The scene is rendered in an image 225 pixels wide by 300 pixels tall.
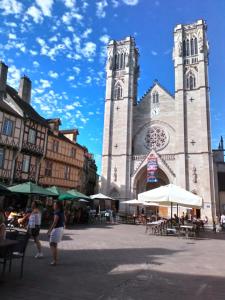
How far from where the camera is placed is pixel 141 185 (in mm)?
39688

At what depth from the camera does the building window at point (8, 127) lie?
22797 mm

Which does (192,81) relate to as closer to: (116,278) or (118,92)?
(118,92)

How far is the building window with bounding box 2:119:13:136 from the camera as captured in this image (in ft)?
74.8

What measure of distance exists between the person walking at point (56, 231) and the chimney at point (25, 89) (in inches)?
1036

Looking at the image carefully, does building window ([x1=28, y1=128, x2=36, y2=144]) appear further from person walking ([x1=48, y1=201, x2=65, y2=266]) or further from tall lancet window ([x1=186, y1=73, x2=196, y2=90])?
tall lancet window ([x1=186, y1=73, x2=196, y2=90])

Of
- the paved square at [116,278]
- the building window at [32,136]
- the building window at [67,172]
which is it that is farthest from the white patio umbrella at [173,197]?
the building window at [67,172]

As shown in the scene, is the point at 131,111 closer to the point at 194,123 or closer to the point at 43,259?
the point at 194,123

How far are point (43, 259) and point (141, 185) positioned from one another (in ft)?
106

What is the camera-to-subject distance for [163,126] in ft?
131

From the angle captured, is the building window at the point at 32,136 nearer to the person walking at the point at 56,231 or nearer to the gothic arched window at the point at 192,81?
the person walking at the point at 56,231

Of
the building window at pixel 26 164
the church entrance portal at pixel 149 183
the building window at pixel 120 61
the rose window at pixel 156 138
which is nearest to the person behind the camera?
the building window at pixel 26 164

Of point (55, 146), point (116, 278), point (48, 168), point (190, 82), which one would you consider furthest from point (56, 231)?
point (190, 82)

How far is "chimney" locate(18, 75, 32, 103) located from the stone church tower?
42.7 feet

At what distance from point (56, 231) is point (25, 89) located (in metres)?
27.3
